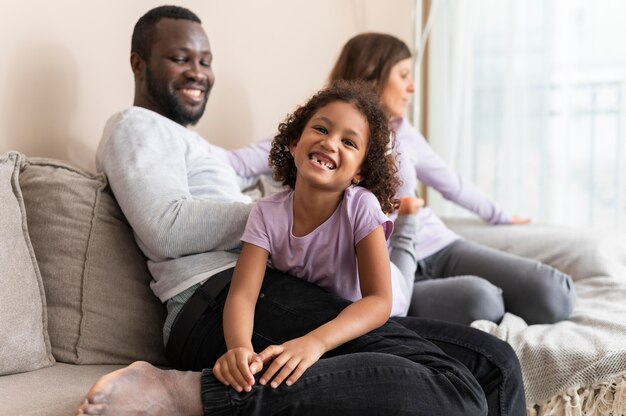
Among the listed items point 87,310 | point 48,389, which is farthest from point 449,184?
point 48,389

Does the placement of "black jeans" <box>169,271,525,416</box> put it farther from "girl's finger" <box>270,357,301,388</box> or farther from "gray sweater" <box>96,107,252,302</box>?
"gray sweater" <box>96,107,252,302</box>

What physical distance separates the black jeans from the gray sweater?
0.12 metres

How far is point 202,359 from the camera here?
147 centimetres

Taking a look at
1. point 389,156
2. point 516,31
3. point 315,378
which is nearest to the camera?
point 315,378

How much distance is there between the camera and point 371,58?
7.83 feet

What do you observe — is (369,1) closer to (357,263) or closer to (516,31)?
(516,31)

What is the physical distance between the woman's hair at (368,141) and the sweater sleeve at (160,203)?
0.13 m

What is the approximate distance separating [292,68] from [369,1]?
0.68 m

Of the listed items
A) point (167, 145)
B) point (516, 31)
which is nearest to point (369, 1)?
point (516, 31)

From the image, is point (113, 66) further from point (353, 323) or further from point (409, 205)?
point (353, 323)

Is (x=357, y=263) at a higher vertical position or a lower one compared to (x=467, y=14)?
lower

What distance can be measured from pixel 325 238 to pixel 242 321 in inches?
9.2

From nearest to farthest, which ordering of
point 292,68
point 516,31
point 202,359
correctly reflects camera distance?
point 202,359
point 292,68
point 516,31

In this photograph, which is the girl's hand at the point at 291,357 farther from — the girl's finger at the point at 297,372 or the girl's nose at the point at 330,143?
the girl's nose at the point at 330,143
